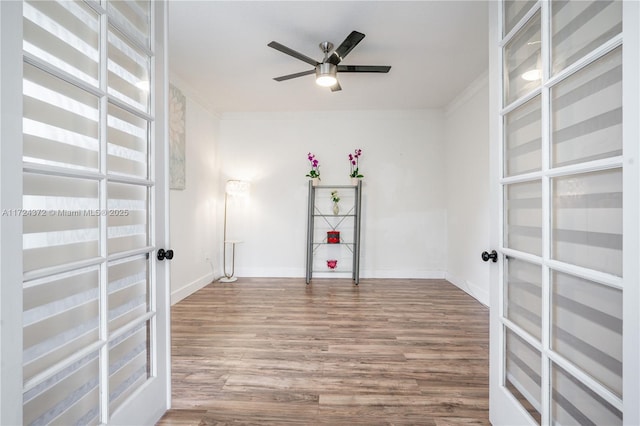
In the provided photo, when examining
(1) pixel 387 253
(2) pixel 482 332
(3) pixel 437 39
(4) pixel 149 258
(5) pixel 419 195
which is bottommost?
(2) pixel 482 332

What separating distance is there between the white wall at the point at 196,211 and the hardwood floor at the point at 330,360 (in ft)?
1.24

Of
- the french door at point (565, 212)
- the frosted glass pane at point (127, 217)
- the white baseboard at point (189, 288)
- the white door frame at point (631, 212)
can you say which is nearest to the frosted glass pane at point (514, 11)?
the french door at point (565, 212)

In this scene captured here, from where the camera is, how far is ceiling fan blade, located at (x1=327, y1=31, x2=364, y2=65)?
2.21 metres

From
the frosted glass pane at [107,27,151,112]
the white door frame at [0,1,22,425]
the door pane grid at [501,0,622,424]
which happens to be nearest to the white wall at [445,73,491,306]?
the door pane grid at [501,0,622,424]

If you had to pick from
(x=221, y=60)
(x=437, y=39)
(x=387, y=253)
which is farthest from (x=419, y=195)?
(x=221, y=60)

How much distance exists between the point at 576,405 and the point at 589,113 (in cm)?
89

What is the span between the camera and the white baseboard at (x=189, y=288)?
3.41 metres

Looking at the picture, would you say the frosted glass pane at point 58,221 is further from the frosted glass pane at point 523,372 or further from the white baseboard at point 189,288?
the white baseboard at point 189,288

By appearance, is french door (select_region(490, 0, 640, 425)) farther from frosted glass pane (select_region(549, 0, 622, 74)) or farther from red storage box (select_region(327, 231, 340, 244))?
red storage box (select_region(327, 231, 340, 244))

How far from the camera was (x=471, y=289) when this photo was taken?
3.73 m

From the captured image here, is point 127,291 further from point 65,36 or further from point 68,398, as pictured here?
point 65,36

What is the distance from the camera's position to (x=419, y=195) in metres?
4.66

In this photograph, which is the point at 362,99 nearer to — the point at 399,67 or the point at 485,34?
the point at 399,67

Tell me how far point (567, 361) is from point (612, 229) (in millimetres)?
447
